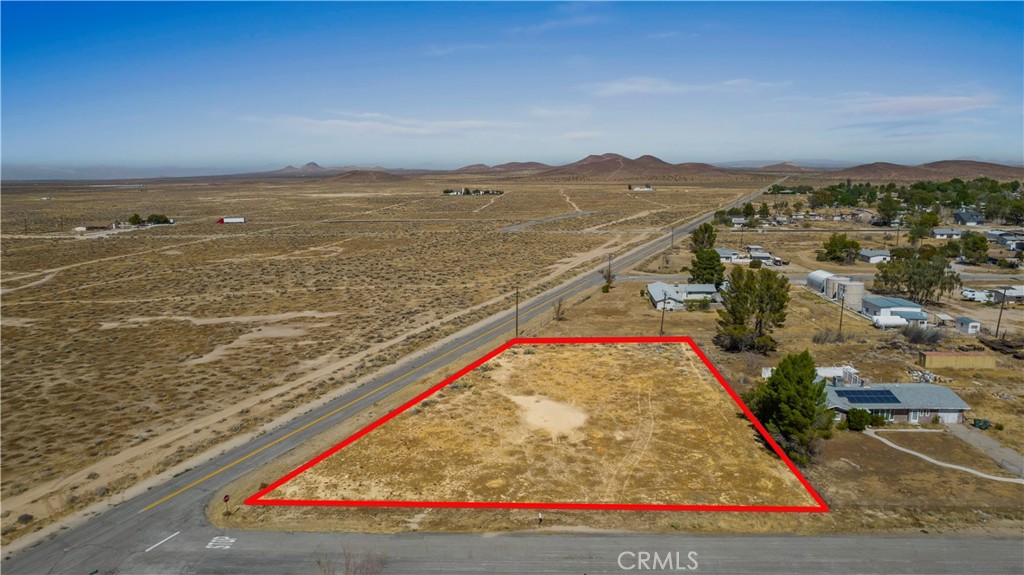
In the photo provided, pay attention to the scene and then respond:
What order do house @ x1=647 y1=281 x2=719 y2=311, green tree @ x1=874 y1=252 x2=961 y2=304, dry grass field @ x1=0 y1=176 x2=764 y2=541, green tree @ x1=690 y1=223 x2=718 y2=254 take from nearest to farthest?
dry grass field @ x1=0 y1=176 x2=764 y2=541 < house @ x1=647 y1=281 x2=719 y2=311 < green tree @ x1=874 y1=252 x2=961 y2=304 < green tree @ x1=690 y1=223 x2=718 y2=254

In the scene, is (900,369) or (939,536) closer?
(939,536)

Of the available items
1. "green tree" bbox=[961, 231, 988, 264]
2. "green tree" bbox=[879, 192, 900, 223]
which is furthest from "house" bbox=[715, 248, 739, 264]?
"green tree" bbox=[879, 192, 900, 223]

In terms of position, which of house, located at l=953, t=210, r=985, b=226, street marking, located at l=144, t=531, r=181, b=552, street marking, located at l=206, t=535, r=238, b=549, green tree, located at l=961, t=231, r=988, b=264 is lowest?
street marking, located at l=144, t=531, r=181, b=552

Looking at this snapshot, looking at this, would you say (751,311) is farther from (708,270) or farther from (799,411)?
(708,270)

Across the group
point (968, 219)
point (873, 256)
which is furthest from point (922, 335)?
point (968, 219)

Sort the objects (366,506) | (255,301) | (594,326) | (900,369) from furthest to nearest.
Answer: (255,301) → (594,326) → (900,369) → (366,506)

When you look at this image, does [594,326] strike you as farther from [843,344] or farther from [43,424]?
[43,424]

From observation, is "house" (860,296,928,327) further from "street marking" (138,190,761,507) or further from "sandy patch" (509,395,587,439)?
"sandy patch" (509,395,587,439)

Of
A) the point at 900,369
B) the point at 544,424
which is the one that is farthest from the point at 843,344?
the point at 544,424
